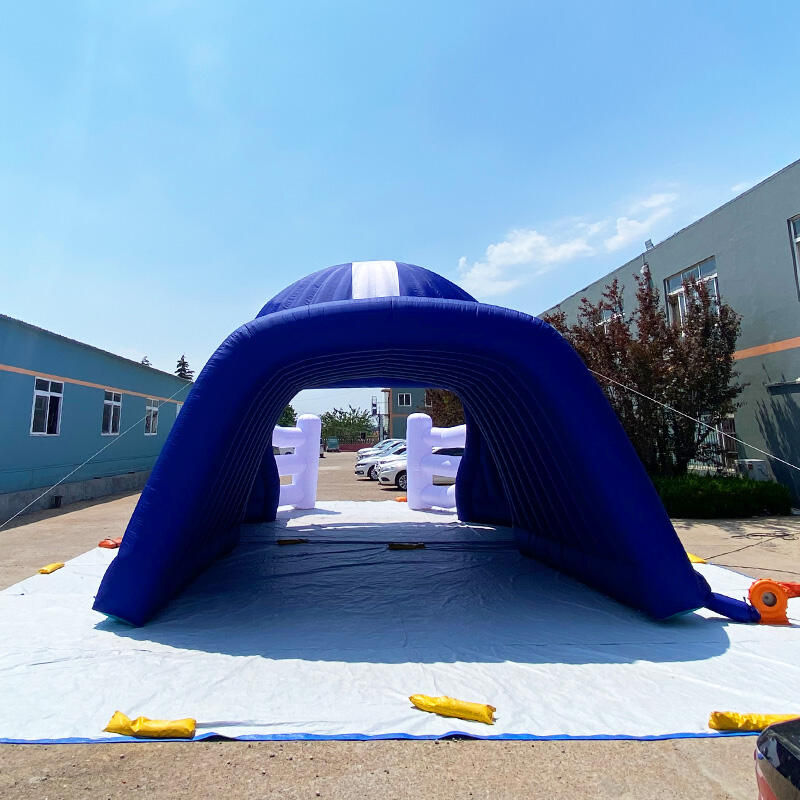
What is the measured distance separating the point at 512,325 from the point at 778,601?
3229 mm

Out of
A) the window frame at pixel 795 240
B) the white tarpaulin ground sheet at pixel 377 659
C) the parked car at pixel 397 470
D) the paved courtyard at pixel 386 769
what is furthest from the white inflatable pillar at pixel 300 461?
the window frame at pixel 795 240

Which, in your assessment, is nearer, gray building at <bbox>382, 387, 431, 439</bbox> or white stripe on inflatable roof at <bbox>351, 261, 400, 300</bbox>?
white stripe on inflatable roof at <bbox>351, 261, 400, 300</bbox>

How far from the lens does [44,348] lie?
12.4 metres

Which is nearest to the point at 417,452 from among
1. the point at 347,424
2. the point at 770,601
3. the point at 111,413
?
the point at 770,601

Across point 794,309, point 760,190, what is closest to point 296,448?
point 794,309

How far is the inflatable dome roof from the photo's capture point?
18.2ft

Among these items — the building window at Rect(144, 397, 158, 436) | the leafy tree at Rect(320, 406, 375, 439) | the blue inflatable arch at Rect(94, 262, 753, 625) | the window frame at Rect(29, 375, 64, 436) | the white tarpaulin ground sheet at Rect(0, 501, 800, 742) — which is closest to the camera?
the white tarpaulin ground sheet at Rect(0, 501, 800, 742)

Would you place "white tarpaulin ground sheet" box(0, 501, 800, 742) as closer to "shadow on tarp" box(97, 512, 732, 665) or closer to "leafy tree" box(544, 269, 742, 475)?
"shadow on tarp" box(97, 512, 732, 665)

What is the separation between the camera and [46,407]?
1261 centimetres

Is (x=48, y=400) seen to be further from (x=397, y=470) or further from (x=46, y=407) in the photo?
(x=397, y=470)

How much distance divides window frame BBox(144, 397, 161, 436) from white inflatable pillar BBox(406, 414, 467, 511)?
11.2 meters

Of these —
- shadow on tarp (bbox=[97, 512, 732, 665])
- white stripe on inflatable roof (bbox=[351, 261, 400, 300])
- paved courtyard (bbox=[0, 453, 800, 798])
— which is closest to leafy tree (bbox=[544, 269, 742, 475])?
shadow on tarp (bbox=[97, 512, 732, 665])

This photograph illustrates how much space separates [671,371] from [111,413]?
14.9 m

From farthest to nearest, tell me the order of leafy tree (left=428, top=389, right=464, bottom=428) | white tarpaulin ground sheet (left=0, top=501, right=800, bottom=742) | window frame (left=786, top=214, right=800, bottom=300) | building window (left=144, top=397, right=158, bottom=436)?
leafy tree (left=428, top=389, right=464, bottom=428)
building window (left=144, top=397, right=158, bottom=436)
window frame (left=786, top=214, right=800, bottom=300)
white tarpaulin ground sheet (left=0, top=501, right=800, bottom=742)
